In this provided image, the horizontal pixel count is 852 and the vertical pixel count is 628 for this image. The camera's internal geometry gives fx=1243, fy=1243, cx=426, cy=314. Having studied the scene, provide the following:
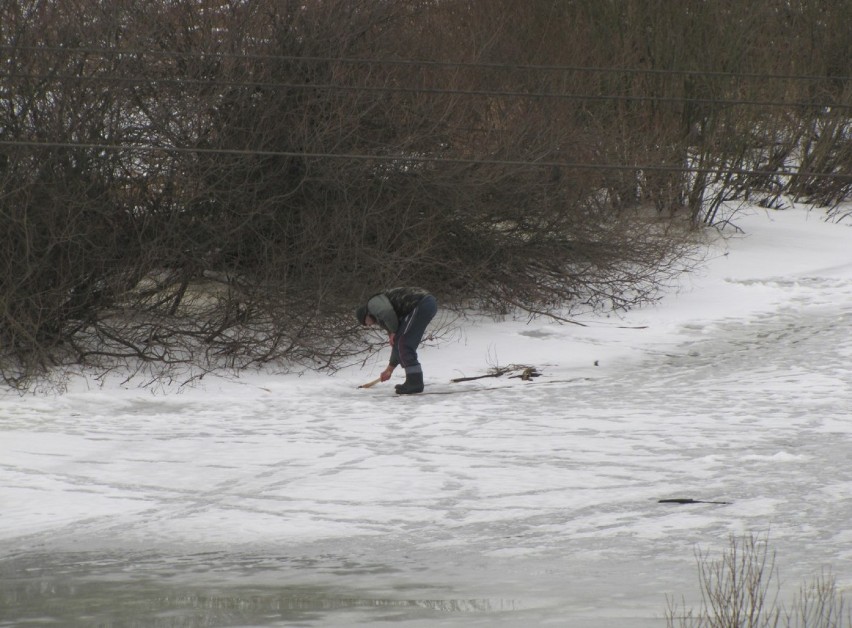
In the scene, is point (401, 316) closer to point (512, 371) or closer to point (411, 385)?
point (411, 385)

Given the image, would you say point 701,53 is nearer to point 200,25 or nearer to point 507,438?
point 200,25

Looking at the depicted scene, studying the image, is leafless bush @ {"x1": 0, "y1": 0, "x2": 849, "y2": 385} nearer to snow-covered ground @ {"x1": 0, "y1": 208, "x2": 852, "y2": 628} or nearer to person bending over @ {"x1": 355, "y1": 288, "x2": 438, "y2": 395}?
snow-covered ground @ {"x1": 0, "y1": 208, "x2": 852, "y2": 628}

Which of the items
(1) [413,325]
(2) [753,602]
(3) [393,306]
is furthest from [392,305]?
(2) [753,602]

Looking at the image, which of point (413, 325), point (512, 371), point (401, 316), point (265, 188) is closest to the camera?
point (413, 325)

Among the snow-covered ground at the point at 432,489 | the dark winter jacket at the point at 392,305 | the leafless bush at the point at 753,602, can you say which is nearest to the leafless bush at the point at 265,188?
the snow-covered ground at the point at 432,489

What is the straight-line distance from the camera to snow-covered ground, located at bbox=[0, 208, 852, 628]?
6.61 metres

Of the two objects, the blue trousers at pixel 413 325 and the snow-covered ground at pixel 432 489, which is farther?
the blue trousers at pixel 413 325

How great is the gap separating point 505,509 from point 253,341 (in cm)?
700

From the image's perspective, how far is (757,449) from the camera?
10.2 metres

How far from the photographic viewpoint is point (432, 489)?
916 cm

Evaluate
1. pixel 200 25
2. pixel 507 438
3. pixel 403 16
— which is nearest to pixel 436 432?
pixel 507 438

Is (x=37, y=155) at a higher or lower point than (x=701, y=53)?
lower

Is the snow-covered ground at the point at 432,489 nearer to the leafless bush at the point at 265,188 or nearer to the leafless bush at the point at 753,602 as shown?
the leafless bush at the point at 753,602

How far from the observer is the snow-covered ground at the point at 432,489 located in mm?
6609
